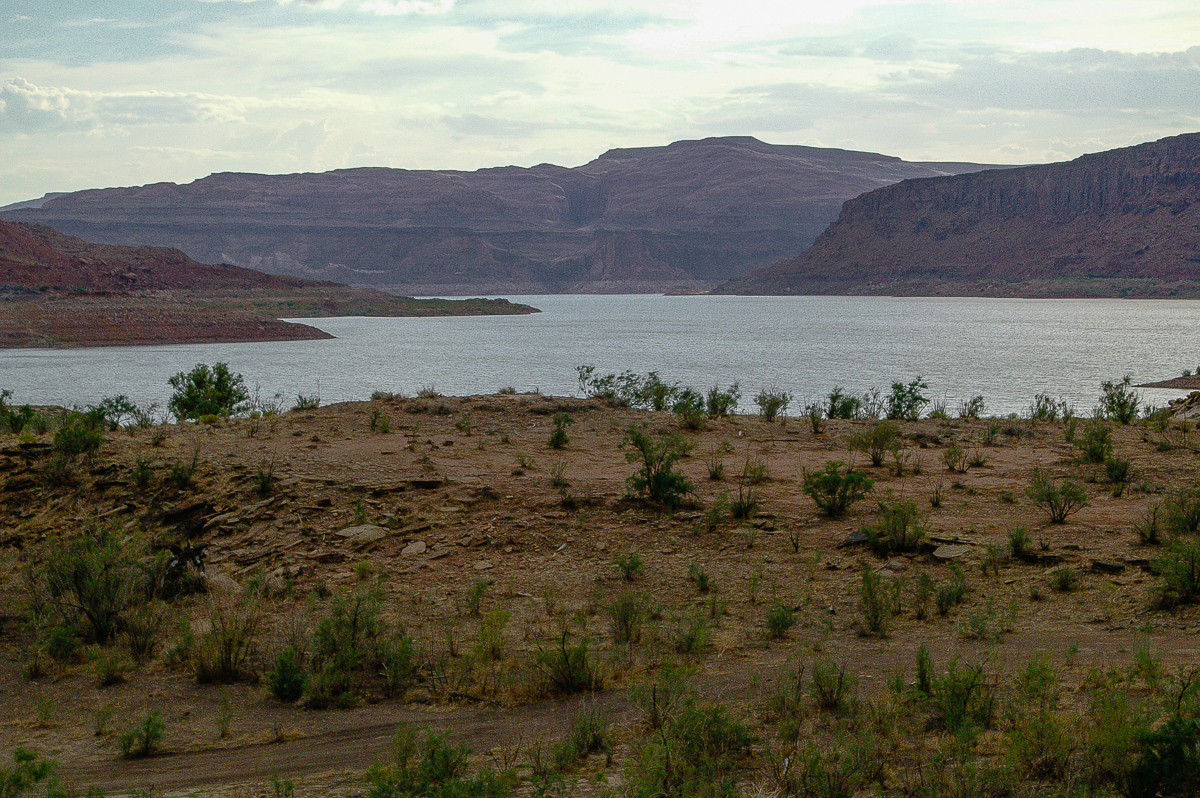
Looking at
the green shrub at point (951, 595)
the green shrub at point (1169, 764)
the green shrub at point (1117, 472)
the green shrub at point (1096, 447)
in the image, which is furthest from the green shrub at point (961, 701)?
the green shrub at point (1096, 447)

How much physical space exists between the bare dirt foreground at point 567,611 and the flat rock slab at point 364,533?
0.05 m

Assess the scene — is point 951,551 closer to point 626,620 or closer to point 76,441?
point 626,620

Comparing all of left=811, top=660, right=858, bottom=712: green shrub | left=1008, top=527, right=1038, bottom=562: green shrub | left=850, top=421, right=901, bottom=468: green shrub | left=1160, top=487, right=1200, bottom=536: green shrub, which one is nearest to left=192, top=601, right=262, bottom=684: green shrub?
left=811, top=660, right=858, bottom=712: green shrub

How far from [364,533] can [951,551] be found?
6.01m

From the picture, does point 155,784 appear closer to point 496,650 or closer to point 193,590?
point 496,650

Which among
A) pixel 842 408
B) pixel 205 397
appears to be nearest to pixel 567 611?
pixel 842 408

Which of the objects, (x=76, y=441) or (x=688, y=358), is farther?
(x=688, y=358)

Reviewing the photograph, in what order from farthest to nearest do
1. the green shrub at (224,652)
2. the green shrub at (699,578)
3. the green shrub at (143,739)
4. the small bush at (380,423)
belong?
the small bush at (380,423), the green shrub at (699,578), the green shrub at (224,652), the green shrub at (143,739)

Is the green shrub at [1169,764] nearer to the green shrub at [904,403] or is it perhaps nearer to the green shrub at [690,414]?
the green shrub at [690,414]

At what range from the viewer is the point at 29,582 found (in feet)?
26.2

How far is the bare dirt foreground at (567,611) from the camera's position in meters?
5.02

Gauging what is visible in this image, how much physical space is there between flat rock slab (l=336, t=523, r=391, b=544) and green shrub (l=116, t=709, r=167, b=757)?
13.7ft

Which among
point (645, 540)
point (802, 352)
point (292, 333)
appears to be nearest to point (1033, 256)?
point (802, 352)

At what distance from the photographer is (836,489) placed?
10.1 m
